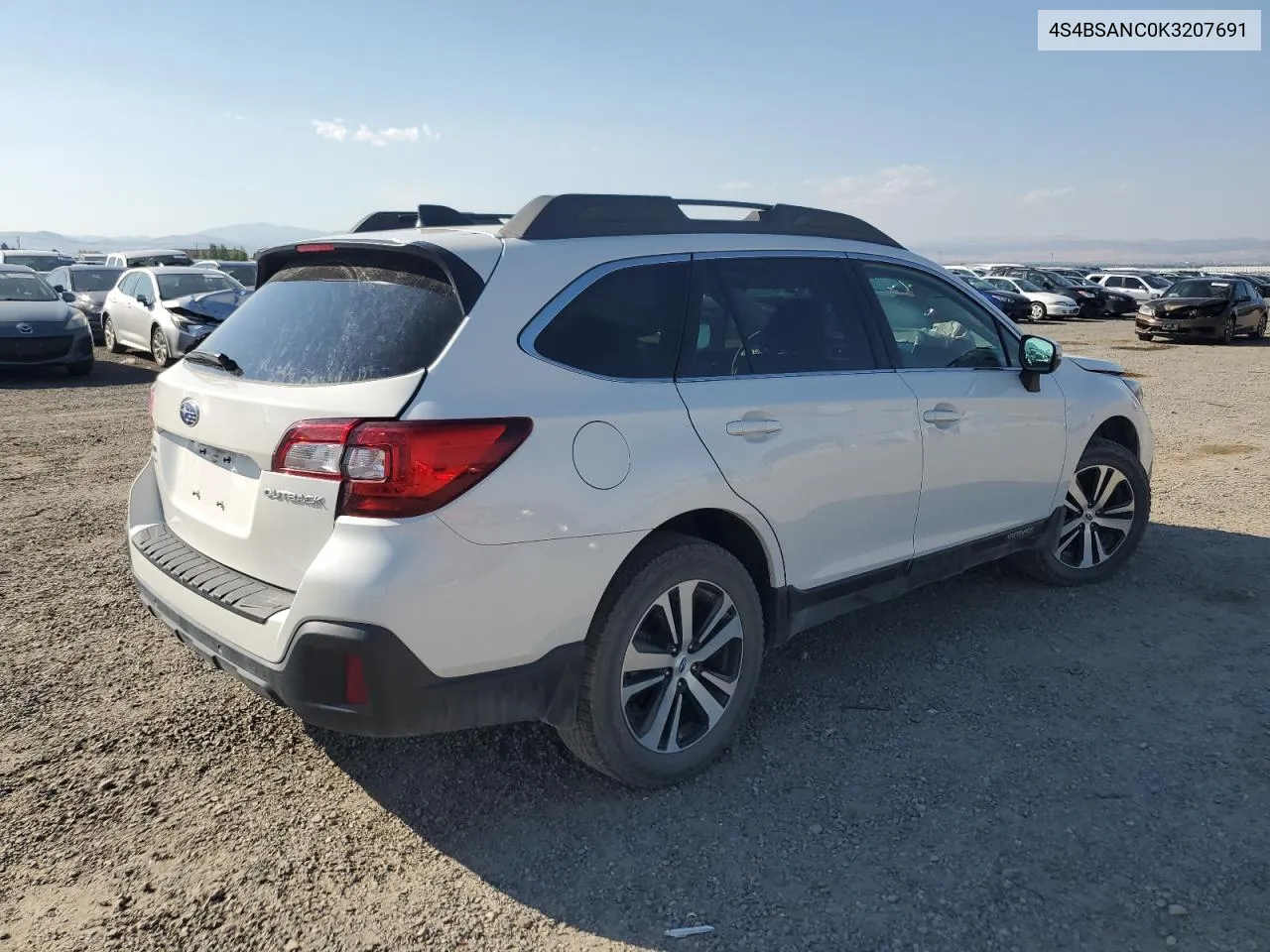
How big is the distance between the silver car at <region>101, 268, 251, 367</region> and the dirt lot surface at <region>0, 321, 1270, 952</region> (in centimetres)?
1096

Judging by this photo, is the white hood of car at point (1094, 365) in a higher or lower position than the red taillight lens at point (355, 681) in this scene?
higher

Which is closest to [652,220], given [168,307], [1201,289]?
[168,307]

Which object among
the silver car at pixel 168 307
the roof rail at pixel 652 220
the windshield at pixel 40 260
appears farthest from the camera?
the windshield at pixel 40 260

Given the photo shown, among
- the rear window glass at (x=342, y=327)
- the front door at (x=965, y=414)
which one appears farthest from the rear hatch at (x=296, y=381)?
the front door at (x=965, y=414)

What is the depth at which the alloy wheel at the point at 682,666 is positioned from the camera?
3.13 metres

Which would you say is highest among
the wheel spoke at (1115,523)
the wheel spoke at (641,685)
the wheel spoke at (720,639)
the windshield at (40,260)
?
the windshield at (40,260)

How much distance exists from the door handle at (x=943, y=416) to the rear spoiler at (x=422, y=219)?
6.11ft

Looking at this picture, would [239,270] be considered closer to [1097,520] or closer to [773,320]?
[1097,520]

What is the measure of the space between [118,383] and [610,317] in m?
13.0

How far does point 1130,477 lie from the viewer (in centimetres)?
522

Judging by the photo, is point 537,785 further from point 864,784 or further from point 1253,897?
point 1253,897

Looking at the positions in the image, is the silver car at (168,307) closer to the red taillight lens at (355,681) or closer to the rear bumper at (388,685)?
the rear bumper at (388,685)

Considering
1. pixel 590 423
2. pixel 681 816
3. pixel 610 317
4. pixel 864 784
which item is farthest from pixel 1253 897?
pixel 610 317

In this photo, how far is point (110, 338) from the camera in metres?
17.5
